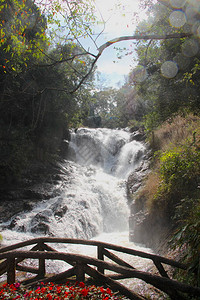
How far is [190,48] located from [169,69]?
4.64 ft

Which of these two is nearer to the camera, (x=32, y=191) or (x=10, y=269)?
(x=10, y=269)

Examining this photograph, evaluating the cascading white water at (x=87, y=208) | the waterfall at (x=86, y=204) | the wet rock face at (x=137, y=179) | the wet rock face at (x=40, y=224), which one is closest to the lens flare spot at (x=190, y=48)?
the wet rock face at (x=137, y=179)

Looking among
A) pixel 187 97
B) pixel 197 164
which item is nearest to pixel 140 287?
pixel 197 164

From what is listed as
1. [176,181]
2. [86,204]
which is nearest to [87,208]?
[86,204]

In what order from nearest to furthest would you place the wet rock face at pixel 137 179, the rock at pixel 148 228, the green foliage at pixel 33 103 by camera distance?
the rock at pixel 148 228, the wet rock face at pixel 137 179, the green foliage at pixel 33 103

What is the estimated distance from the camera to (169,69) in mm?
7984

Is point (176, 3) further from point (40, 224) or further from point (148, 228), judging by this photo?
point (40, 224)

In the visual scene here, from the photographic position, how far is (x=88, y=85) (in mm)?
17750

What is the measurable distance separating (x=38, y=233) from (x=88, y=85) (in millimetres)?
12837

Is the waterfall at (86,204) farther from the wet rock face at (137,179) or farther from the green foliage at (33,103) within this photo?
the green foliage at (33,103)

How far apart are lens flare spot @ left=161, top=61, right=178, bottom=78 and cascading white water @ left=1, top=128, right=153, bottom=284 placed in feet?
19.2

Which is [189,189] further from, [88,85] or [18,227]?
[88,85]

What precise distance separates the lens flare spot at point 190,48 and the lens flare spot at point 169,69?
2.30 ft

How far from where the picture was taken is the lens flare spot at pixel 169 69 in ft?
25.1
